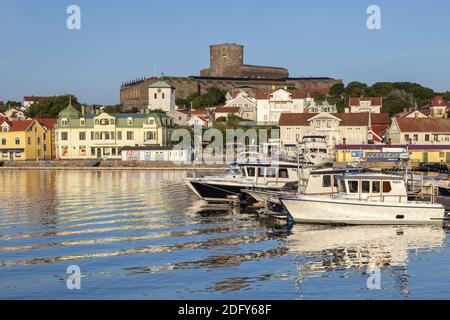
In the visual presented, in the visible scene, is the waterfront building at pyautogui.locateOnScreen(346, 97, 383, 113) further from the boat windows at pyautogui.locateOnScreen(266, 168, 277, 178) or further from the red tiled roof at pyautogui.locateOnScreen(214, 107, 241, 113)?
the boat windows at pyautogui.locateOnScreen(266, 168, 277, 178)

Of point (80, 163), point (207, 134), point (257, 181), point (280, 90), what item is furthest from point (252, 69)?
point (257, 181)

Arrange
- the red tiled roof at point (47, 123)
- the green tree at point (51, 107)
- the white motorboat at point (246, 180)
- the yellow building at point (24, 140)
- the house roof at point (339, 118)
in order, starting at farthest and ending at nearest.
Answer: the green tree at point (51, 107), the red tiled roof at point (47, 123), the yellow building at point (24, 140), the house roof at point (339, 118), the white motorboat at point (246, 180)

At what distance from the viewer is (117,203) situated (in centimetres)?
4244

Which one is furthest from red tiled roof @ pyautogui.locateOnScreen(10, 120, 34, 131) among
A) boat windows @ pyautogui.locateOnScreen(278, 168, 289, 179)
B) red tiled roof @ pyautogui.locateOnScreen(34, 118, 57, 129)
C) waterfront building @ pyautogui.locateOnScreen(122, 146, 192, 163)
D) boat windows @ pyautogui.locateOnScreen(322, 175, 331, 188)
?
boat windows @ pyautogui.locateOnScreen(322, 175, 331, 188)

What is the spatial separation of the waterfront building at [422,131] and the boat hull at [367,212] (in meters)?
52.5

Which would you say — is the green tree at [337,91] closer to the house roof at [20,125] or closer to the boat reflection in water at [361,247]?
the house roof at [20,125]

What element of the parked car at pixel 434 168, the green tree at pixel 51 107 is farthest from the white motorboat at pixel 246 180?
the green tree at pixel 51 107

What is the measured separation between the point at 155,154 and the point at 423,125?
33509 mm

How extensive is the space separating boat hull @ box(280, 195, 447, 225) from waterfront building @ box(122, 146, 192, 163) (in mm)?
55568

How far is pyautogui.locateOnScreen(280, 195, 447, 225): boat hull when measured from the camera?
31.2 m

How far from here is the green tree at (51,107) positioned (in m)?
119
